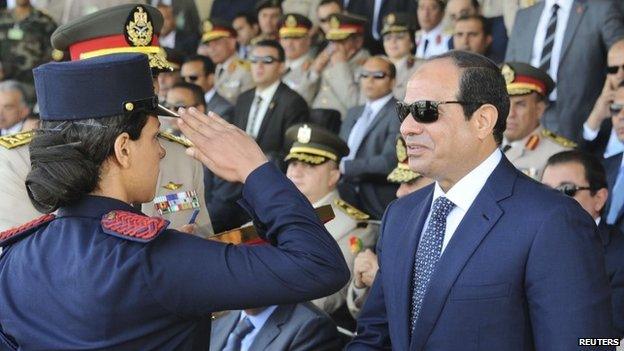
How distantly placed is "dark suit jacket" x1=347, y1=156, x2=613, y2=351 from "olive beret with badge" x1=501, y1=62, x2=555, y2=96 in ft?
11.6

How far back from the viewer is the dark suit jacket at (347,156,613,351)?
2.58 metres

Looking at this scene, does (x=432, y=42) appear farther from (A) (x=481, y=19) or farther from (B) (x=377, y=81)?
(B) (x=377, y=81)

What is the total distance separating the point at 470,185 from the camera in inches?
113

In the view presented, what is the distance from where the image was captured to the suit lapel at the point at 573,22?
712 centimetres

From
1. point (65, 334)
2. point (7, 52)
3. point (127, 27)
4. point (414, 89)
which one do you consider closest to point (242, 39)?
point (7, 52)

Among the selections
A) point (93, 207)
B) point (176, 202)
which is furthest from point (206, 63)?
point (93, 207)

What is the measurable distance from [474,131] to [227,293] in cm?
102

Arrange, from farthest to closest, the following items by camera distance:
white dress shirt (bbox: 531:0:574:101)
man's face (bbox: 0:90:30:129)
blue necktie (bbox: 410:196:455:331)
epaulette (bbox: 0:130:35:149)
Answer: man's face (bbox: 0:90:30:129) < white dress shirt (bbox: 531:0:574:101) < epaulette (bbox: 0:130:35:149) < blue necktie (bbox: 410:196:455:331)

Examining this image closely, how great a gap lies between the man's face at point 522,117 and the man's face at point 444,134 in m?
3.40

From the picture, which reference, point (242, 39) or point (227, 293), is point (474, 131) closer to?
point (227, 293)

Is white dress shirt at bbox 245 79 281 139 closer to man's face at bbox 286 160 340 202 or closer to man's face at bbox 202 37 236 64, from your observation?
man's face at bbox 202 37 236 64

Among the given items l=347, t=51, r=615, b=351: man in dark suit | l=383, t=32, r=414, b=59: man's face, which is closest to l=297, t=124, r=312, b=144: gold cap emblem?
l=383, t=32, r=414, b=59: man's face

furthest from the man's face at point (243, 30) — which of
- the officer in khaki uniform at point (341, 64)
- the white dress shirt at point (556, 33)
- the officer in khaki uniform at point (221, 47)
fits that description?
the white dress shirt at point (556, 33)

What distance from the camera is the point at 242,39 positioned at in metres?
11.8
